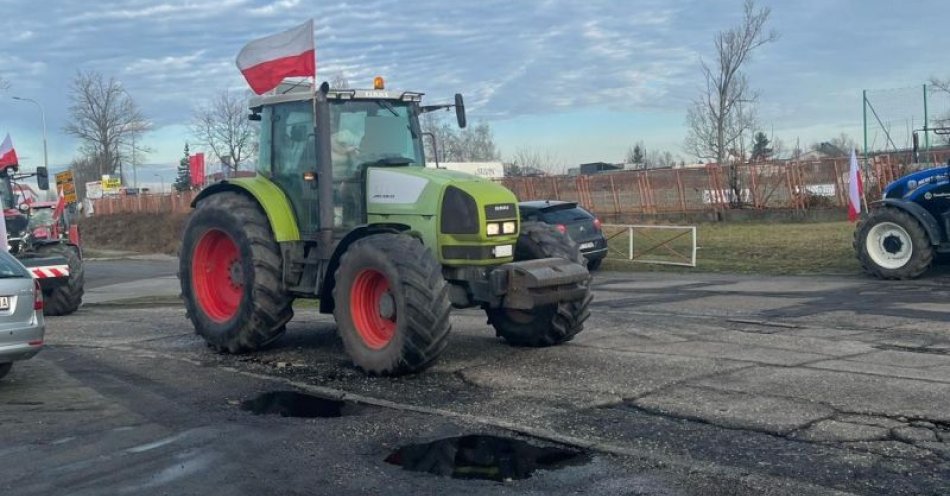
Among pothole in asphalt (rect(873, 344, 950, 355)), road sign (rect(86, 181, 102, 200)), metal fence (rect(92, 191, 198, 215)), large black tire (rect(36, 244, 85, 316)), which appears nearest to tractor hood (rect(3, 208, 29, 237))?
large black tire (rect(36, 244, 85, 316))

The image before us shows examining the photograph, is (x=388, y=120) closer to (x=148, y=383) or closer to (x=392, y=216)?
(x=392, y=216)

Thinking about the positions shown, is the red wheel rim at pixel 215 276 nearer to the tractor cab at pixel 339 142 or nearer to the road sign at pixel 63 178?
the tractor cab at pixel 339 142

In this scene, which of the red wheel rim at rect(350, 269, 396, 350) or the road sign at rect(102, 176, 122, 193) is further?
the road sign at rect(102, 176, 122, 193)

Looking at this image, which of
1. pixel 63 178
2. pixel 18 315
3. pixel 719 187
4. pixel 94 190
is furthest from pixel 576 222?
pixel 94 190

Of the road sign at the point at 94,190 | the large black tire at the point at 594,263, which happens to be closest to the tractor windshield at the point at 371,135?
the large black tire at the point at 594,263

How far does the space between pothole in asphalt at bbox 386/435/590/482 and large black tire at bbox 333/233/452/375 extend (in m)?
1.76

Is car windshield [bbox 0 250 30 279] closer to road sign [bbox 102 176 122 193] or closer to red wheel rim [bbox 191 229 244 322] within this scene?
red wheel rim [bbox 191 229 244 322]

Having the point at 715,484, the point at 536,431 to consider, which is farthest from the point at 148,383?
the point at 715,484

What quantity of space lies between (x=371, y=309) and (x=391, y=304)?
1.58 feet

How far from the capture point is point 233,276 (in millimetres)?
10664

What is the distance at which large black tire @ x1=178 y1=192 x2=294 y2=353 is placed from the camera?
9938 mm

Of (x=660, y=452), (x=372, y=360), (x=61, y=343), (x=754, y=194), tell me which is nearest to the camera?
(x=660, y=452)

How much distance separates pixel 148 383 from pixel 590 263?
40.3ft

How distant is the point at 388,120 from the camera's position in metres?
10.2
